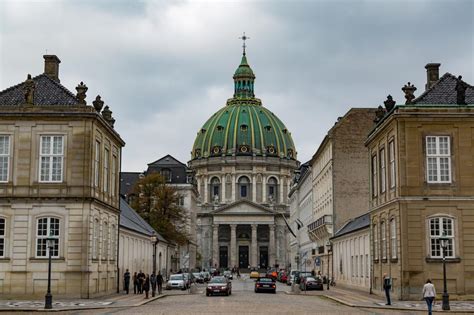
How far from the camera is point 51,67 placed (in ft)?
150

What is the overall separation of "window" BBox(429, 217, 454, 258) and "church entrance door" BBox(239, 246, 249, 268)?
403ft

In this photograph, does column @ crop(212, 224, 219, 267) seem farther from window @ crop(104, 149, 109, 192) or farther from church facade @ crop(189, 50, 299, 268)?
window @ crop(104, 149, 109, 192)

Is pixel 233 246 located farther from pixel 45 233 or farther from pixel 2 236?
pixel 2 236

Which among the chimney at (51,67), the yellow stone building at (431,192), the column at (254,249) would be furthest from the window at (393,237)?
the column at (254,249)

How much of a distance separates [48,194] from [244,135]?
5087 inches

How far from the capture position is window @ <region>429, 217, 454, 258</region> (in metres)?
37.5

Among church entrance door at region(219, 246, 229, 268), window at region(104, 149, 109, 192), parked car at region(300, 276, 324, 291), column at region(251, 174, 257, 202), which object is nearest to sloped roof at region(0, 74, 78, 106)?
window at region(104, 149, 109, 192)

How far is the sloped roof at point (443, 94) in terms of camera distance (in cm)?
3975

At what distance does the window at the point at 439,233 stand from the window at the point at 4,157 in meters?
21.3

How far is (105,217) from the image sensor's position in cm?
4372

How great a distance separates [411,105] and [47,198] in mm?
18775

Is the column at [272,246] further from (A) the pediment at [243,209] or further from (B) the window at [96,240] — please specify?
(B) the window at [96,240]

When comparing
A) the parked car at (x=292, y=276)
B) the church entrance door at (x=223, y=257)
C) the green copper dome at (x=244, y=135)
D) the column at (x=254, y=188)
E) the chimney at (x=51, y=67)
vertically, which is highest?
the green copper dome at (x=244, y=135)

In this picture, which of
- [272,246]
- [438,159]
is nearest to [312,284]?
[438,159]
